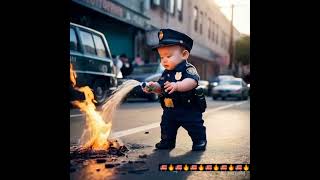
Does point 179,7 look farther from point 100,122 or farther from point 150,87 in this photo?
point 100,122

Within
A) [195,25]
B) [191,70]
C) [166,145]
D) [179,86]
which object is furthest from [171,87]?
[195,25]

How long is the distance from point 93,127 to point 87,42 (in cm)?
192

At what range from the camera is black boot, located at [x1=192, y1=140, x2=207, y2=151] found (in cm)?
295

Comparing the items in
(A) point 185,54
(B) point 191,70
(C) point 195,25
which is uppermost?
(C) point 195,25

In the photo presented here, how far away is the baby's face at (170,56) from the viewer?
111 inches

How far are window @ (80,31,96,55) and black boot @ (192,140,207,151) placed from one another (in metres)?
1.63

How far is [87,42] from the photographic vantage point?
4.76m

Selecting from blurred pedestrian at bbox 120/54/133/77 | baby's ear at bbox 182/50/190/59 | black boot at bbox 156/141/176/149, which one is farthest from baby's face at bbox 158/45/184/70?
blurred pedestrian at bbox 120/54/133/77

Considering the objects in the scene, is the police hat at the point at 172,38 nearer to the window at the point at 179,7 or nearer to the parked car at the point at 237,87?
the window at the point at 179,7
